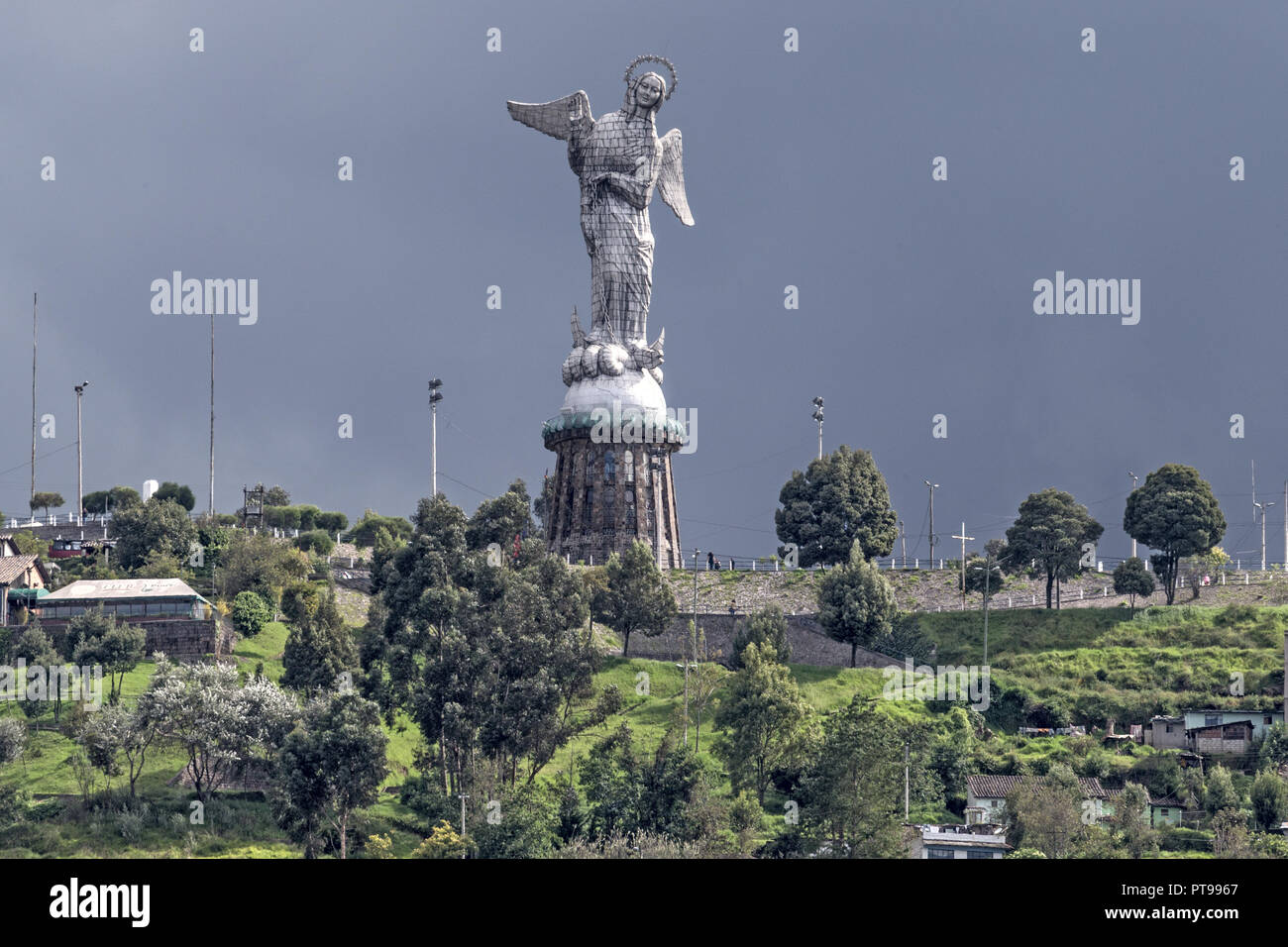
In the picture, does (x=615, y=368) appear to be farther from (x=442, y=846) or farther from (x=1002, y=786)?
(x=442, y=846)

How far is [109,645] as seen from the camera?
7569 cm

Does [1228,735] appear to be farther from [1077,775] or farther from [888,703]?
[888,703]

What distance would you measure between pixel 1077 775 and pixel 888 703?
10.9 m

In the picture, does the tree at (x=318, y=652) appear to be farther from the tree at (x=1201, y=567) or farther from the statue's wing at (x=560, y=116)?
the tree at (x=1201, y=567)

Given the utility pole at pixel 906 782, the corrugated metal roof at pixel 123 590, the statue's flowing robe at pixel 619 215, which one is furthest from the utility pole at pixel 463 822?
the statue's flowing robe at pixel 619 215

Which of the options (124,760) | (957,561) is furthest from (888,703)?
(124,760)

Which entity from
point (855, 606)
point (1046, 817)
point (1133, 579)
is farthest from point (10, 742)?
point (1133, 579)


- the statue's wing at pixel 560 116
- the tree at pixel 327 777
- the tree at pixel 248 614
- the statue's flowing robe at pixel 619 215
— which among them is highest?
the statue's wing at pixel 560 116

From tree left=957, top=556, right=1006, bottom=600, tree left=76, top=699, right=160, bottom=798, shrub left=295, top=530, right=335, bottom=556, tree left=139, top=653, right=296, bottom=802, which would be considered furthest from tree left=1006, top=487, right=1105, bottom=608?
tree left=76, top=699, right=160, bottom=798

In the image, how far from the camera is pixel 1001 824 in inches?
2628

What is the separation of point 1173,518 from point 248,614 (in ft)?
166

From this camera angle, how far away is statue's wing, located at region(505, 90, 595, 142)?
350 feet

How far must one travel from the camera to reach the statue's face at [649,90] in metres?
105

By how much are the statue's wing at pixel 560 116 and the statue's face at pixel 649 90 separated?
3.43 m
